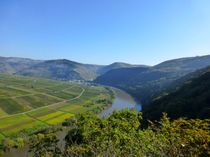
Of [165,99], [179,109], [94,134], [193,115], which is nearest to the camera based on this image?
[94,134]

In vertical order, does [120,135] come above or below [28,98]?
above

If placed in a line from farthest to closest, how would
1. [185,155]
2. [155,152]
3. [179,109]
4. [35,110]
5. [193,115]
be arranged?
[35,110] → [179,109] → [193,115] → [155,152] → [185,155]

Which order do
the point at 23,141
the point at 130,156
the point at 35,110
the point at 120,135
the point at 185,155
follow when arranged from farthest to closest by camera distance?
the point at 35,110, the point at 23,141, the point at 120,135, the point at 130,156, the point at 185,155

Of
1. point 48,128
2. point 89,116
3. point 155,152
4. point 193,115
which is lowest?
point 48,128

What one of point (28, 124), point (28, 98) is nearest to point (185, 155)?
point (28, 124)

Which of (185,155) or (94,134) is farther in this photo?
(94,134)

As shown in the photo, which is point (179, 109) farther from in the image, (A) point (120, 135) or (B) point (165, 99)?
(A) point (120, 135)

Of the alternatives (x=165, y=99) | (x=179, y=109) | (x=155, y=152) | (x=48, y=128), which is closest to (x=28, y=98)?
(x=48, y=128)

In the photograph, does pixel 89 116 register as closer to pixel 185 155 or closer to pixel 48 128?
pixel 185 155

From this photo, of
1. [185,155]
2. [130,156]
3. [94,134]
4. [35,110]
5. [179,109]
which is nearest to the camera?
[185,155]
